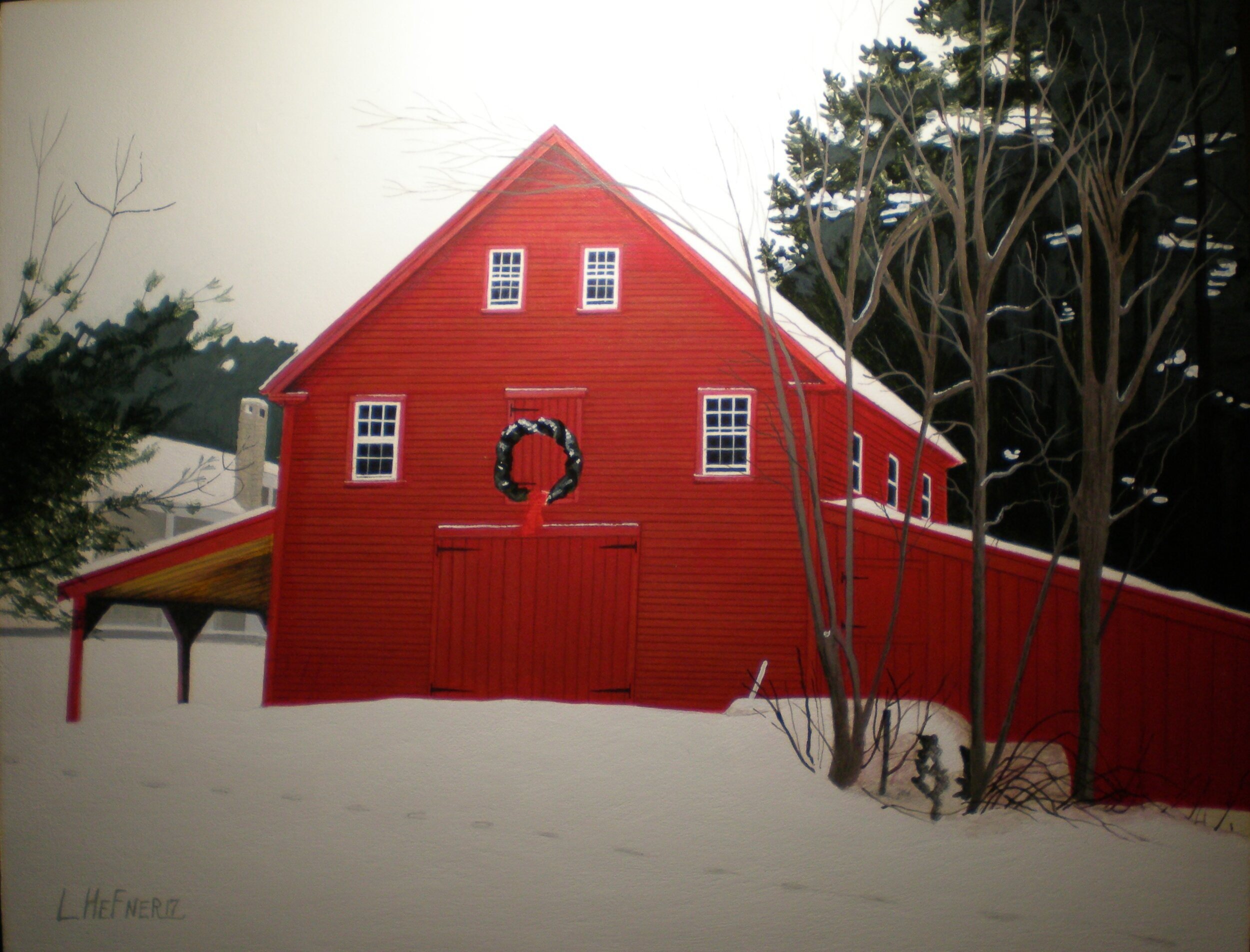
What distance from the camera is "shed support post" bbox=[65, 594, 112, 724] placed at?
3.88m

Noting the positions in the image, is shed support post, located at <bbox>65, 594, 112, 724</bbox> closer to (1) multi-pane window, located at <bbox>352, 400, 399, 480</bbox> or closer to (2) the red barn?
(2) the red barn

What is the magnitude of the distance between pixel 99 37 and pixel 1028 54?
4.06 meters

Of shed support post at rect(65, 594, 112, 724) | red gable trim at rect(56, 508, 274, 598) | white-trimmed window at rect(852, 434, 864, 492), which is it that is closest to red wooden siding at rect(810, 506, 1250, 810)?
white-trimmed window at rect(852, 434, 864, 492)

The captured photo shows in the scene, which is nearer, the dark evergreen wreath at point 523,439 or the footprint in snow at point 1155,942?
the footprint in snow at point 1155,942

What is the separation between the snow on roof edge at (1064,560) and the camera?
Result: 11.1 feet

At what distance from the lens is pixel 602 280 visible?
389 cm

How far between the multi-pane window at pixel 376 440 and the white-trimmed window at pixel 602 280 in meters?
0.97

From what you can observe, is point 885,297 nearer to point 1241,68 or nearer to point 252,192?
point 1241,68

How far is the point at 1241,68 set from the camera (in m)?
3.51

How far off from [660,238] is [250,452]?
6.59 feet

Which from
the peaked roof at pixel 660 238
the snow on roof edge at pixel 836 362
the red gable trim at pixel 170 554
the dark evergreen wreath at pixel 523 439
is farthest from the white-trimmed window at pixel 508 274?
the red gable trim at pixel 170 554

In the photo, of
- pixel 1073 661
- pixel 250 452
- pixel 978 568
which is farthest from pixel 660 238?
pixel 1073 661

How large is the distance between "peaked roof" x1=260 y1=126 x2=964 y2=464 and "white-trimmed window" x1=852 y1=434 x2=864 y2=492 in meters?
0.16
